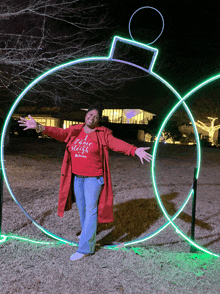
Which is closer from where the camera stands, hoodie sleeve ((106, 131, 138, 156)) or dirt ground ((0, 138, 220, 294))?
dirt ground ((0, 138, 220, 294))

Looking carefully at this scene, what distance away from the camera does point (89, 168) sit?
12.0ft

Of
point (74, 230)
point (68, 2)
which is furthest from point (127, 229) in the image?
point (68, 2)

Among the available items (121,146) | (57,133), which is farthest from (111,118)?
(121,146)

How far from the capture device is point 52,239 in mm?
4406

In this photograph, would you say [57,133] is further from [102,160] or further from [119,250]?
[119,250]

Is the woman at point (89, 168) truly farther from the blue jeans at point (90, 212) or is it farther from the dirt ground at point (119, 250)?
the dirt ground at point (119, 250)

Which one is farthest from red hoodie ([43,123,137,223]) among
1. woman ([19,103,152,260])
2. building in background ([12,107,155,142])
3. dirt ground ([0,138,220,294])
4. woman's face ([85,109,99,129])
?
building in background ([12,107,155,142])

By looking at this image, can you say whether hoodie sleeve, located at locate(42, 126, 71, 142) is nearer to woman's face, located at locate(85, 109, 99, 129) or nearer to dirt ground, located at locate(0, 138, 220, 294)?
woman's face, located at locate(85, 109, 99, 129)

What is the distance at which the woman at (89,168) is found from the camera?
3.64 m

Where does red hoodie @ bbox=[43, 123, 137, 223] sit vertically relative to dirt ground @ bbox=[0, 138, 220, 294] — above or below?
above

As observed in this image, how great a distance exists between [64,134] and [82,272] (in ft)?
6.32

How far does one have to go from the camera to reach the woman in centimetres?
364

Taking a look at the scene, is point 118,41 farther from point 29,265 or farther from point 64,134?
point 29,265

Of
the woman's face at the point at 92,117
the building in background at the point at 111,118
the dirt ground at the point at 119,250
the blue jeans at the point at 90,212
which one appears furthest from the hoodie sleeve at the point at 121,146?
the building in background at the point at 111,118
